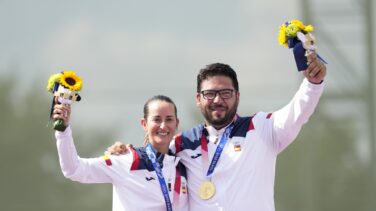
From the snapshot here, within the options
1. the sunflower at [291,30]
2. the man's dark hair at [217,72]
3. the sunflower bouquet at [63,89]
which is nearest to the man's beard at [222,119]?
the man's dark hair at [217,72]

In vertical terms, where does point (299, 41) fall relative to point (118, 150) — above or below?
above

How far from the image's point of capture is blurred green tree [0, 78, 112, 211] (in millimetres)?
9203

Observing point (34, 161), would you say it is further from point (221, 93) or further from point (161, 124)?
point (221, 93)

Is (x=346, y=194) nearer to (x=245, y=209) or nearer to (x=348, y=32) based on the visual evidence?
→ (x=348, y=32)

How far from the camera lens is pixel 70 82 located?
13.4ft

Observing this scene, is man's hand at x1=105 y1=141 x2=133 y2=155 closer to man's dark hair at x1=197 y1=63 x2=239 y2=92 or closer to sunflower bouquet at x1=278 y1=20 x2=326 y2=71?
man's dark hair at x1=197 y1=63 x2=239 y2=92

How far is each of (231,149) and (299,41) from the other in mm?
651

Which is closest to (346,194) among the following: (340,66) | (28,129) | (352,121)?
Answer: (352,121)

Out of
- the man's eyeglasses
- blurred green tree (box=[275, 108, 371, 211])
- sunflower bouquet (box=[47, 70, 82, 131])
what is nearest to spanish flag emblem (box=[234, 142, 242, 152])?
the man's eyeglasses

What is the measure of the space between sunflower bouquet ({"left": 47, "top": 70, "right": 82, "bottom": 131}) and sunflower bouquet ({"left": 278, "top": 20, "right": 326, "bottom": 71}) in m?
1.02

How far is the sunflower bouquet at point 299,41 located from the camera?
374cm

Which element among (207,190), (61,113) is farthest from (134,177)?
(61,113)

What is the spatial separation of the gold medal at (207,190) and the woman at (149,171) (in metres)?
0.12

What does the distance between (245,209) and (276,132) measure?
401 mm
